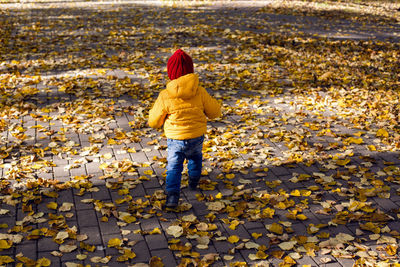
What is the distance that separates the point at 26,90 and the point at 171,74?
169 inches

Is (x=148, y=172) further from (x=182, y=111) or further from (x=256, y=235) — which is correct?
(x=256, y=235)

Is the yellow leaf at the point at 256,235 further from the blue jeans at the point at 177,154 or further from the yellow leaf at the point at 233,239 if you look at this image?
the blue jeans at the point at 177,154

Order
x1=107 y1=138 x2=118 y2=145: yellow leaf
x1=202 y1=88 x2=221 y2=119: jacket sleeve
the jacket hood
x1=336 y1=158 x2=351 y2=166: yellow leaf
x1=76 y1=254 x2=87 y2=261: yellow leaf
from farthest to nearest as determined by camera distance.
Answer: x1=107 y1=138 x2=118 y2=145: yellow leaf, x1=336 y1=158 x2=351 y2=166: yellow leaf, x1=202 y1=88 x2=221 y2=119: jacket sleeve, the jacket hood, x1=76 y1=254 x2=87 y2=261: yellow leaf

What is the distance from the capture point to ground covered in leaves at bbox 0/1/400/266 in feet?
13.0

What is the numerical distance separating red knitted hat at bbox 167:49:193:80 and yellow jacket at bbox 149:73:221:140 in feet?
0.22

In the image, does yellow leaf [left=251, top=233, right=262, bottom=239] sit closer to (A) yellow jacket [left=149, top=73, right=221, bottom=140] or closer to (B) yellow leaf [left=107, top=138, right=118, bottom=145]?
(A) yellow jacket [left=149, top=73, right=221, bottom=140]

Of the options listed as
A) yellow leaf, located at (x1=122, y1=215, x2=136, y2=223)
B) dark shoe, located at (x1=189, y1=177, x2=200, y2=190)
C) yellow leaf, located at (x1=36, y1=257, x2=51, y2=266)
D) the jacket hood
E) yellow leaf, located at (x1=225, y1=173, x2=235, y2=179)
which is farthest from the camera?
yellow leaf, located at (x1=225, y1=173, x2=235, y2=179)

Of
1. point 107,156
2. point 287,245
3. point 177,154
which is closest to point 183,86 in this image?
point 177,154

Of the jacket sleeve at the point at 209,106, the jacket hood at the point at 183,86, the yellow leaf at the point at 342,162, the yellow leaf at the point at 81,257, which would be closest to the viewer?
the yellow leaf at the point at 81,257

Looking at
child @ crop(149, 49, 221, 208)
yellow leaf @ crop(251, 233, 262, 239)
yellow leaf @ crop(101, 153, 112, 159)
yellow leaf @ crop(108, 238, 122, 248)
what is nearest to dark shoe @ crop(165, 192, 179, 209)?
child @ crop(149, 49, 221, 208)

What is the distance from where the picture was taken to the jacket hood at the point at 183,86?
4125 millimetres

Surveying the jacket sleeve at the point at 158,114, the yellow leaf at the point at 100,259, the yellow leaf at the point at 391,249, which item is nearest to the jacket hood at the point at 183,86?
the jacket sleeve at the point at 158,114

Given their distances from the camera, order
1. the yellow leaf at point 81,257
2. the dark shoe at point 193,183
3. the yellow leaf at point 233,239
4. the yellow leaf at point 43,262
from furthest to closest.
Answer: the dark shoe at point 193,183 → the yellow leaf at point 233,239 → the yellow leaf at point 81,257 → the yellow leaf at point 43,262

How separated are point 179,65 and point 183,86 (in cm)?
19
